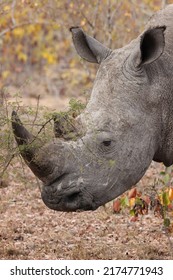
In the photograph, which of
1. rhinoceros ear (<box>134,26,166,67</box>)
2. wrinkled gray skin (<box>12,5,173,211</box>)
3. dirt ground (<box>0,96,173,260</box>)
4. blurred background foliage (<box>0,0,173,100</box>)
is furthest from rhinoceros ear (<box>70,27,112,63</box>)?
blurred background foliage (<box>0,0,173,100</box>)

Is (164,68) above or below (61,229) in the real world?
above

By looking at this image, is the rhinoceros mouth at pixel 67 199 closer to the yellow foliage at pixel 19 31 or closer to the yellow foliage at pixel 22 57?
the yellow foliage at pixel 19 31

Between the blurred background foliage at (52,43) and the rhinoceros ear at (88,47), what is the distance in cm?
507

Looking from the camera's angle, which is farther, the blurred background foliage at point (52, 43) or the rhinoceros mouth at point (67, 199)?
the blurred background foliage at point (52, 43)

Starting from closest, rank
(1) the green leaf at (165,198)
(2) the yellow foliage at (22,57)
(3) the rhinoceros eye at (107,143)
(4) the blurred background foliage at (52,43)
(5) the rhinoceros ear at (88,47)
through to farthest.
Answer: (3) the rhinoceros eye at (107,143) → (5) the rhinoceros ear at (88,47) → (1) the green leaf at (165,198) → (4) the blurred background foliage at (52,43) → (2) the yellow foliage at (22,57)

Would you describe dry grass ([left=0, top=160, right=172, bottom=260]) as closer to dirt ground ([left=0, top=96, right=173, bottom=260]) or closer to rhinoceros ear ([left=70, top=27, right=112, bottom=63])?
dirt ground ([left=0, top=96, right=173, bottom=260])

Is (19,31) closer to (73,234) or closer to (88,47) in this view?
(73,234)

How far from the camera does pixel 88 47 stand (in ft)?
24.3

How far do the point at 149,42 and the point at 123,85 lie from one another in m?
0.40

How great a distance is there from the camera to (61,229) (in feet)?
29.8

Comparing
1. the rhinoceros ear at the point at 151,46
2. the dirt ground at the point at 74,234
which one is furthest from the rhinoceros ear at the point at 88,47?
the dirt ground at the point at 74,234

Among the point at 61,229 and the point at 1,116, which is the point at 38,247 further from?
the point at 1,116

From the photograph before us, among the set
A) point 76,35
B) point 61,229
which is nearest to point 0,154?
point 76,35

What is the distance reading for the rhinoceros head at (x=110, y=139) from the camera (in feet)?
21.0
